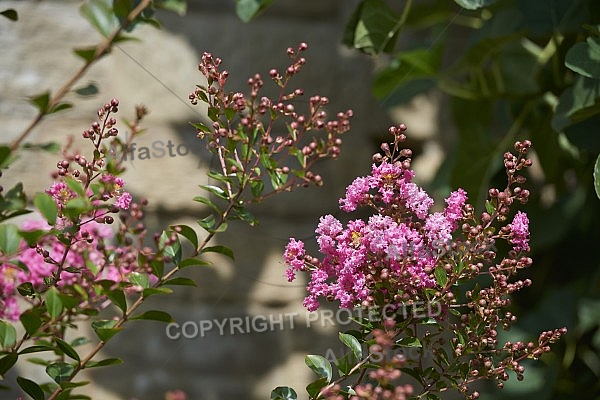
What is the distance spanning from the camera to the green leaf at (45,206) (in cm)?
60

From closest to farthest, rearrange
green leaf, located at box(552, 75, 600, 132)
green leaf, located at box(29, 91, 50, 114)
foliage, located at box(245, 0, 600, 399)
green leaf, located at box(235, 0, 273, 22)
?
green leaf, located at box(29, 91, 50, 114)
green leaf, located at box(235, 0, 273, 22)
green leaf, located at box(552, 75, 600, 132)
foliage, located at box(245, 0, 600, 399)

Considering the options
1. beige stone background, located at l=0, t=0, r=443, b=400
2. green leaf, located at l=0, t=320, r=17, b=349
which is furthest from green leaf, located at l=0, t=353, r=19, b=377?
beige stone background, located at l=0, t=0, r=443, b=400

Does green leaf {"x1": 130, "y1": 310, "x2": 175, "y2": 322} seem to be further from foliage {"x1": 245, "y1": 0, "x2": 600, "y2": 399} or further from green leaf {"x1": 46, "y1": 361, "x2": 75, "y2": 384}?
foliage {"x1": 245, "y1": 0, "x2": 600, "y2": 399}

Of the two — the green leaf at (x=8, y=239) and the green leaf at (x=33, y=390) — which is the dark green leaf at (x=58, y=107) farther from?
the green leaf at (x=33, y=390)

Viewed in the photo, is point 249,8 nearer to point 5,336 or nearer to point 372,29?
point 372,29

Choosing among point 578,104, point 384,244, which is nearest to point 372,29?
point 578,104

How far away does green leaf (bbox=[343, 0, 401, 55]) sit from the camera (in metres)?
1.13

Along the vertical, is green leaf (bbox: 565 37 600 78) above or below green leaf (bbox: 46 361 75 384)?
above

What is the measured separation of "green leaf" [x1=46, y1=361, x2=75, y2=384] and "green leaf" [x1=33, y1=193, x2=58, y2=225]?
128 mm

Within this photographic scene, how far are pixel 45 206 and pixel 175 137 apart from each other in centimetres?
65

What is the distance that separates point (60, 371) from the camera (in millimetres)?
681

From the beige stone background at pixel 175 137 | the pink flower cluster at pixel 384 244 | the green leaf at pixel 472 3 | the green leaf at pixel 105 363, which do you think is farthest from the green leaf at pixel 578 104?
the green leaf at pixel 105 363

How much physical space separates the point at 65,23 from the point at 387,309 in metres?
0.94

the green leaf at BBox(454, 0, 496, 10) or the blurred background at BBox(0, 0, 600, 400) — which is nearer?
the green leaf at BBox(454, 0, 496, 10)
